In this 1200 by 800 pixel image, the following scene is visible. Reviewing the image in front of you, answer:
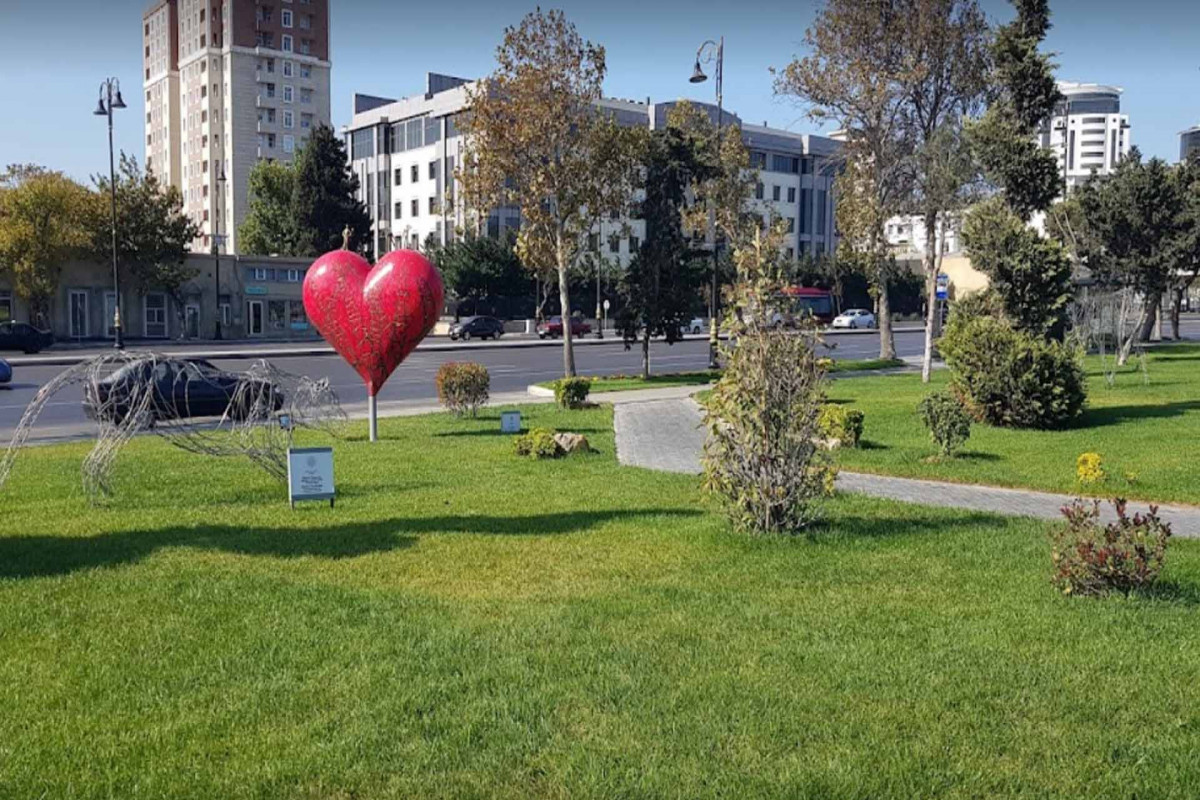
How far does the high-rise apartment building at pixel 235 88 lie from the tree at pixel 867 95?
66.6 meters

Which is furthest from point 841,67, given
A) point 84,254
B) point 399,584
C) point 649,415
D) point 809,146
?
point 809,146

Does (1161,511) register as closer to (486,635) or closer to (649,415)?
(486,635)

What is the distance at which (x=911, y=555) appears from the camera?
812cm

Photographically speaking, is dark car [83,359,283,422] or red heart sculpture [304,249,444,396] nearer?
dark car [83,359,283,422]

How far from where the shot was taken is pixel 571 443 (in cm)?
1438

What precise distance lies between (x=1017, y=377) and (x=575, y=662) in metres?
13.3

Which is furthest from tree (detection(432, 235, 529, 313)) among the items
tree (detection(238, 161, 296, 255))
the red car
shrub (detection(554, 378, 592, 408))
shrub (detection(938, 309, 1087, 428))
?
shrub (detection(938, 309, 1087, 428))

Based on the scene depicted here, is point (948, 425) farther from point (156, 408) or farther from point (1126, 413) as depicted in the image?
point (156, 408)

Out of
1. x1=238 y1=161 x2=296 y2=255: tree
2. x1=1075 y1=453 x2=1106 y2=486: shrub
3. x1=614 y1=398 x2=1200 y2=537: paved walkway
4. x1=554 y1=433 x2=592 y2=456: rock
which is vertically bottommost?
x1=614 y1=398 x2=1200 y2=537: paved walkway

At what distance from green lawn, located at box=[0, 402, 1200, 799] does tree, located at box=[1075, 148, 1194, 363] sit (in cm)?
3091

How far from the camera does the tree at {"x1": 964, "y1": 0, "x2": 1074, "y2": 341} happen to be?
59.7 ft

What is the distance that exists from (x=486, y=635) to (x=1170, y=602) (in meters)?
4.31

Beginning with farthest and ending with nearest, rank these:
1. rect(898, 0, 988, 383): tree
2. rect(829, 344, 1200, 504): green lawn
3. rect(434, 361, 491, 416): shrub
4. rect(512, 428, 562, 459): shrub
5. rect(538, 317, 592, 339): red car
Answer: rect(538, 317, 592, 339): red car → rect(898, 0, 988, 383): tree → rect(434, 361, 491, 416): shrub → rect(512, 428, 562, 459): shrub → rect(829, 344, 1200, 504): green lawn

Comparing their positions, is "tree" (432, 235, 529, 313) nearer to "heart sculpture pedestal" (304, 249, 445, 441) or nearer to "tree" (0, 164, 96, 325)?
"tree" (0, 164, 96, 325)
